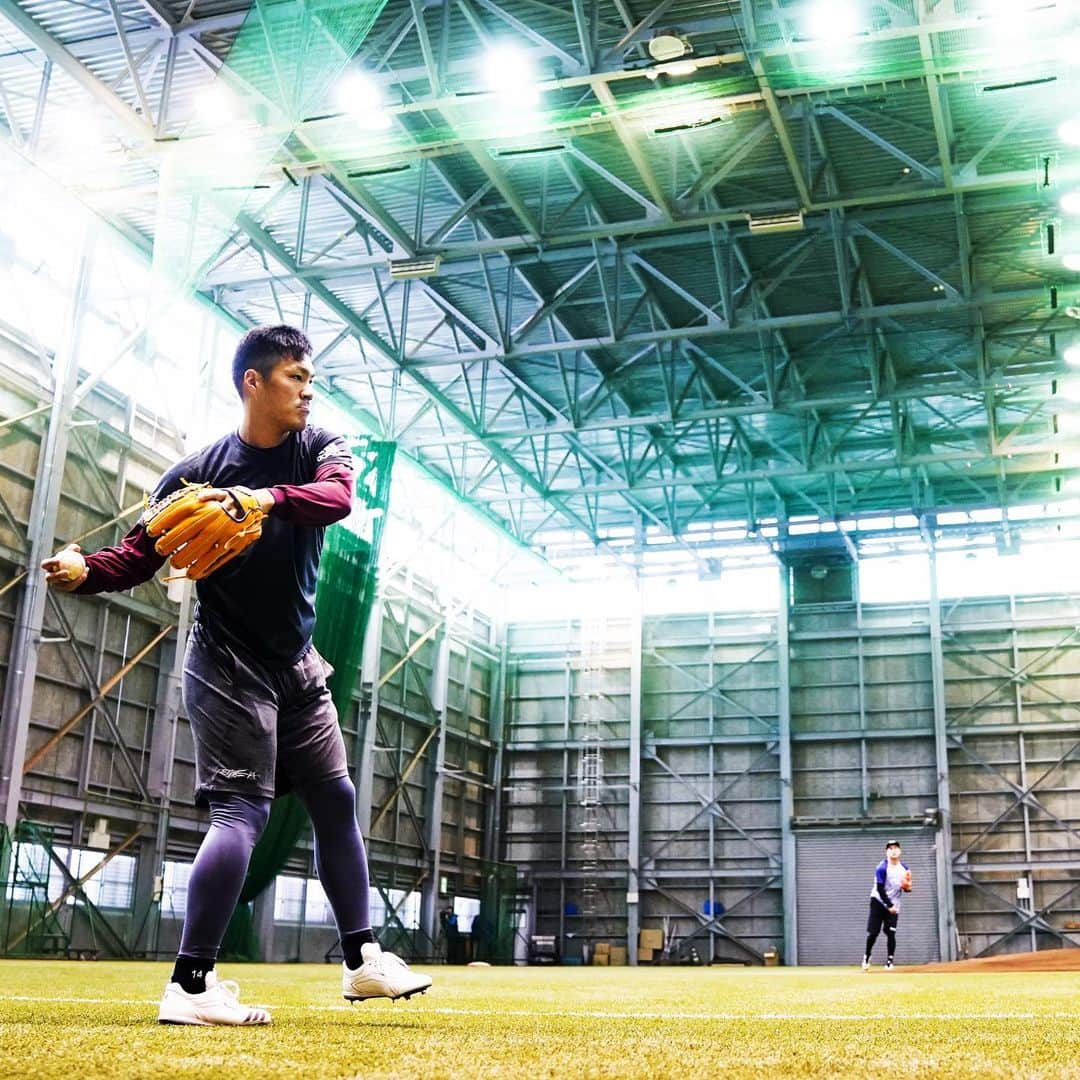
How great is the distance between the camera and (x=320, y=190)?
1766 cm

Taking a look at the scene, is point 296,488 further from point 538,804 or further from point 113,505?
point 538,804

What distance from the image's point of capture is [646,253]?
62.2 feet

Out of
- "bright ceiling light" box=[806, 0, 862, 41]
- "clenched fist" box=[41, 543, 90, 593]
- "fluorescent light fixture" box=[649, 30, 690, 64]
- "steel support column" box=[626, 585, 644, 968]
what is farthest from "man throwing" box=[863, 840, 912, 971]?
"clenched fist" box=[41, 543, 90, 593]

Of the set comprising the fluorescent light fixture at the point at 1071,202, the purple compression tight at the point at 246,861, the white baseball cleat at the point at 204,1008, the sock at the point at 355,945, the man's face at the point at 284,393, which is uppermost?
the fluorescent light fixture at the point at 1071,202

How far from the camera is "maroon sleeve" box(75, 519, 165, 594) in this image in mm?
3432

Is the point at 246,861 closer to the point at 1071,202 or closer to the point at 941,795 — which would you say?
the point at 1071,202

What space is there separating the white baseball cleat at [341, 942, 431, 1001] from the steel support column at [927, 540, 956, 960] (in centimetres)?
2463

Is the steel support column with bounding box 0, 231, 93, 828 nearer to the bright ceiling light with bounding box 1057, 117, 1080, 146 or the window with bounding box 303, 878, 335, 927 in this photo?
the window with bounding box 303, 878, 335, 927

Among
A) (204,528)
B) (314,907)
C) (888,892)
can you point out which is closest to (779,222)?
(888,892)

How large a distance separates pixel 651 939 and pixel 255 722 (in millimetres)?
26115

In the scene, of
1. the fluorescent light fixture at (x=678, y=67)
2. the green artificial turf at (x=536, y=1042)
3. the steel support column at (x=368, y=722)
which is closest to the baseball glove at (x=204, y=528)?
the green artificial turf at (x=536, y=1042)

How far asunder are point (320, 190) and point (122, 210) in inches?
105

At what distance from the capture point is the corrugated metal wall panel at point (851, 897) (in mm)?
26266

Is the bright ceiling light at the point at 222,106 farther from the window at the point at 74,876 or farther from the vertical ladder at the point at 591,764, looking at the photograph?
the vertical ladder at the point at 591,764
